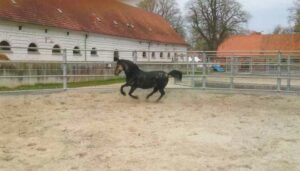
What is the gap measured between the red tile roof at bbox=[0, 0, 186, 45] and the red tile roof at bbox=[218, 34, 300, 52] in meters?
6.45

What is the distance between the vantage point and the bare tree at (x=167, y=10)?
186ft

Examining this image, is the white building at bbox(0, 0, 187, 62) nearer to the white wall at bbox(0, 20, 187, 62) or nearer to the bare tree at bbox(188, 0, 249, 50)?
the white wall at bbox(0, 20, 187, 62)

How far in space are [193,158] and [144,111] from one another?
3917mm

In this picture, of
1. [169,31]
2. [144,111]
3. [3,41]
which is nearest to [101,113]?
[144,111]

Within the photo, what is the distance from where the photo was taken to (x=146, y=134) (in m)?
6.67

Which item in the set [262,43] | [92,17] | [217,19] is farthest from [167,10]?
[92,17]

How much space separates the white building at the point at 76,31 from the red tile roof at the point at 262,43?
373 inches

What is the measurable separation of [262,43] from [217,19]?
7978 mm

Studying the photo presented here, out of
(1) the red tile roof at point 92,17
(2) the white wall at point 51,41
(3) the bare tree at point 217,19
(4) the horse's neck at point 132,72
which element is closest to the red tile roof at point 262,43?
(3) the bare tree at point 217,19

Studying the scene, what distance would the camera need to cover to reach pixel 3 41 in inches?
758

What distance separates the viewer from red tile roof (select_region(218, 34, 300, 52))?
40894 mm

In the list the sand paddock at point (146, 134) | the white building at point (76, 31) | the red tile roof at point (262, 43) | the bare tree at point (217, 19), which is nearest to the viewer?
the sand paddock at point (146, 134)

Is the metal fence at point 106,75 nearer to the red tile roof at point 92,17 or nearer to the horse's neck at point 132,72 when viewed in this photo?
the horse's neck at point 132,72

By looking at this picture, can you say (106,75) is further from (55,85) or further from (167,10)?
(167,10)
